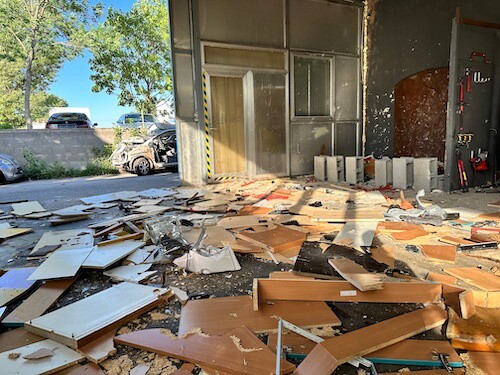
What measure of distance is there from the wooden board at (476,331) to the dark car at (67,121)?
14879mm

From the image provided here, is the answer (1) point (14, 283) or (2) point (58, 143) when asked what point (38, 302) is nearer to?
(1) point (14, 283)

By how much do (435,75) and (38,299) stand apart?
7.83 meters

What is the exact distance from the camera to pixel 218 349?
1.66m

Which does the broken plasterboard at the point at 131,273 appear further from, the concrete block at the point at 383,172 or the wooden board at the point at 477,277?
the concrete block at the point at 383,172

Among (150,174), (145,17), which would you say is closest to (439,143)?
(150,174)

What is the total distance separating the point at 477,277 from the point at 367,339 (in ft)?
4.15

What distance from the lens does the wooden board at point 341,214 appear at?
3.98 meters

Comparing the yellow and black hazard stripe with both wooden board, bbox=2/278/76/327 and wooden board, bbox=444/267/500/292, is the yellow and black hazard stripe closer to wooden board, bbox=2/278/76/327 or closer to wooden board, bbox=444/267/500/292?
wooden board, bbox=2/278/76/327

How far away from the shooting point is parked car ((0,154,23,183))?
9.01 meters

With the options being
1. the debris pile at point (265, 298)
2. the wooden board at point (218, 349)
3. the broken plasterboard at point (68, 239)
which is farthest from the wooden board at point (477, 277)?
the broken plasterboard at point (68, 239)

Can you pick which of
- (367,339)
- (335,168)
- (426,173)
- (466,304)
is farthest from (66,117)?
(466,304)

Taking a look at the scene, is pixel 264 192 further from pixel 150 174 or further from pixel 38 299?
pixel 150 174

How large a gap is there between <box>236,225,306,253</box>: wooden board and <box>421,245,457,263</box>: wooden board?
1.13 m

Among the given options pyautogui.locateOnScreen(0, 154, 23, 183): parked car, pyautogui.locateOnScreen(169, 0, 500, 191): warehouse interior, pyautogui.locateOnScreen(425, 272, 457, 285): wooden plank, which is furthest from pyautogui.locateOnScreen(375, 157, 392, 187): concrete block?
pyautogui.locateOnScreen(0, 154, 23, 183): parked car
